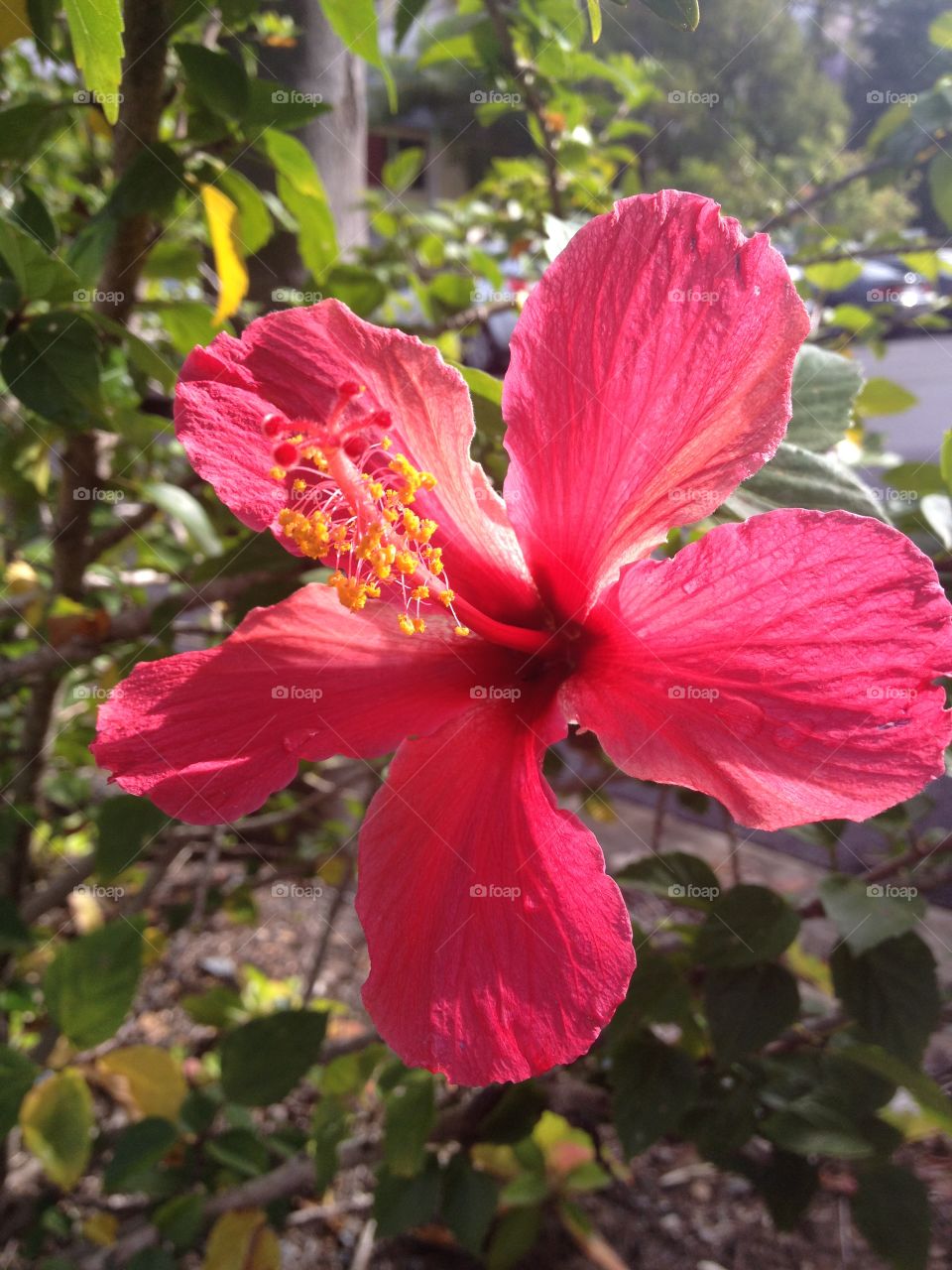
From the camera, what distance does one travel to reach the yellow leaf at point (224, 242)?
3.49 feet

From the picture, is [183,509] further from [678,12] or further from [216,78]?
[678,12]

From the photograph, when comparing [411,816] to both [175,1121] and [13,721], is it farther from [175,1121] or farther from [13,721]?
[13,721]

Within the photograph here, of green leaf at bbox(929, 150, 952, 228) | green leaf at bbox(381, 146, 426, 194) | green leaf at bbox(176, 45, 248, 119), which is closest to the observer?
green leaf at bbox(176, 45, 248, 119)

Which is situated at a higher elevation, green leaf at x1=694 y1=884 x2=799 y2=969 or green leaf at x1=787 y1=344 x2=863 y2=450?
green leaf at x1=787 y1=344 x2=863 y2=450

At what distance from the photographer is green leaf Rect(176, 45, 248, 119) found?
3.00ft

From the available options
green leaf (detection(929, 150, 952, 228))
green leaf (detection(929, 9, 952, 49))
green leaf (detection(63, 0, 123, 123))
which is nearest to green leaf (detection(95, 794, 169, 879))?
green leaf (detection(63, 0, 123, 123))

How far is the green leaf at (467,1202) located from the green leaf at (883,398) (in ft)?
4.81

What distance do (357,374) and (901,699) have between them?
0.45m

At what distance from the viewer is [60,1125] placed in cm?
121

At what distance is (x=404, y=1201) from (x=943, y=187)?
180 centimetres

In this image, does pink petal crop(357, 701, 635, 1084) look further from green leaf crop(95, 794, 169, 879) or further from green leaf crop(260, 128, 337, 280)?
green leaf crop(260, 128, 337, 280)

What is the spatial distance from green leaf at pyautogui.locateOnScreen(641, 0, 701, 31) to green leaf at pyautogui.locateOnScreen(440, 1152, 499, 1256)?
131cm

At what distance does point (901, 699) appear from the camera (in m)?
0.54

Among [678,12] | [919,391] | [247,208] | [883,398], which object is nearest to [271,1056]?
[247,208]
